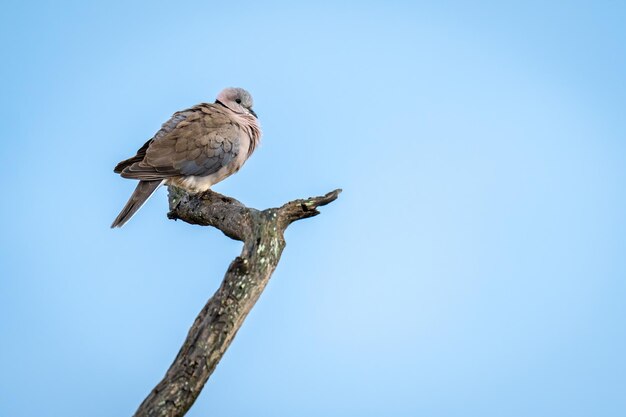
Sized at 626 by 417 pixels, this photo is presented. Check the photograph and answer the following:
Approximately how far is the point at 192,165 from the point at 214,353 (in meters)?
2.21

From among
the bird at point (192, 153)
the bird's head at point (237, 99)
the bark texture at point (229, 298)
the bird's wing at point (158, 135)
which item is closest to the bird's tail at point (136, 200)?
the bird at point (192, 153)

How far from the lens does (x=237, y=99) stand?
260 inches

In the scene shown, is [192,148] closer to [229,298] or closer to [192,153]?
[192,153]

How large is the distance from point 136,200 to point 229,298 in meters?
1.73

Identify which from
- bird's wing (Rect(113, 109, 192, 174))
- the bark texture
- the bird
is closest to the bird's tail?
the bird

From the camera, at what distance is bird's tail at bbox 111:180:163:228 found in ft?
17.8

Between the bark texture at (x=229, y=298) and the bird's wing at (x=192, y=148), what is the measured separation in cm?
55

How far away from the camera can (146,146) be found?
5.95 metres

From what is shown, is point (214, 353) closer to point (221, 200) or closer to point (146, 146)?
point (221, 200)

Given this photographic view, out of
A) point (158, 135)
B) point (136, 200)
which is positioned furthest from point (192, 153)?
point (136, 200)

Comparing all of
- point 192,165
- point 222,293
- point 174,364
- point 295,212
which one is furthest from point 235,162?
point 174,364

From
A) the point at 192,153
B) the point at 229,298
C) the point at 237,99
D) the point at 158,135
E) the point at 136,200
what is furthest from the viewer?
the point at 237,99

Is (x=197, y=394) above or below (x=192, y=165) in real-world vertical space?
below

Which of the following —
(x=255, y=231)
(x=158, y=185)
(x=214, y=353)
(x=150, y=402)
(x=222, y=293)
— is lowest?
(x=150, y=402)
